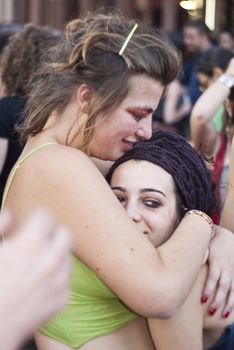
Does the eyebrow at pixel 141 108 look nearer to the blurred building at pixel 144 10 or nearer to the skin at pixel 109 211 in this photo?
the skin at pixel 109 211

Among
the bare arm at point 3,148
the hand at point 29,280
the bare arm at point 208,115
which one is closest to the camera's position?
the hand at point 29,280

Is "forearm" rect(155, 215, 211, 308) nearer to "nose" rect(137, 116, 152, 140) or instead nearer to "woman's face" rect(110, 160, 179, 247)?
"woman's face" rect(110, 160, 179, 247)

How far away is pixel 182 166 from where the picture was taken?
2.21 m

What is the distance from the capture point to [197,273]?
1940 millimetres

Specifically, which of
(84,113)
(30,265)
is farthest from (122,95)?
(30,265)

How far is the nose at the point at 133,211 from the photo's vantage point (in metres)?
2.13

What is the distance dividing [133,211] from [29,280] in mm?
1108

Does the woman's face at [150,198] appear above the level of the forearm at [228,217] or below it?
above

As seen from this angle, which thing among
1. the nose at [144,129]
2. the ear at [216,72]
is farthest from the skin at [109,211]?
the ear at [216,72]

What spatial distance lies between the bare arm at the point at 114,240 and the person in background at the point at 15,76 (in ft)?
4.61

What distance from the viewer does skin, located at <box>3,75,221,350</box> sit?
184 centimetres

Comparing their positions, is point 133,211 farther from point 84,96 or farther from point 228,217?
point 228,217

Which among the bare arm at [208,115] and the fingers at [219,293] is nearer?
the fingers at [219,293]

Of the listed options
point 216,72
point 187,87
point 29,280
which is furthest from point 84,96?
point 187,87
